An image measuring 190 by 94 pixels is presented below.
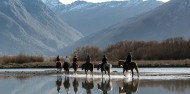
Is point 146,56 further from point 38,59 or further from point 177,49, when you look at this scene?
point 38,59

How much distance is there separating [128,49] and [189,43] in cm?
1279

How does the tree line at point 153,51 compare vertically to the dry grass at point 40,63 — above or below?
above

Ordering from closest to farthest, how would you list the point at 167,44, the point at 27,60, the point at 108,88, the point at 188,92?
the point at 188,92 → the point at 108,88 → the point at 27,60 → the point at 167,44

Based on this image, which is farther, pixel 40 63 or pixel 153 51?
pixel 153 51

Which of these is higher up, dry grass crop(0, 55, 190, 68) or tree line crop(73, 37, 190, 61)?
tree line crop(73, 37, 190, 61)

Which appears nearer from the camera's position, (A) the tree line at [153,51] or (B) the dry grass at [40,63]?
(B) the dry grass at [40,63]

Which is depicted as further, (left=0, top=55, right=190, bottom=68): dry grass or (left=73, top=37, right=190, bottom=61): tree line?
(left=73, top=37, right=190, bottom=61): tree line

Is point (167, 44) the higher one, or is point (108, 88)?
point (167, 44)

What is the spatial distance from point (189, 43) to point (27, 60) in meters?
31.7

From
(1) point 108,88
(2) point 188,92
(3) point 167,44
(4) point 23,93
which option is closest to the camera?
(2) point 188,92

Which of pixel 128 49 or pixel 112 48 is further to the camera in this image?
pixel 112 48

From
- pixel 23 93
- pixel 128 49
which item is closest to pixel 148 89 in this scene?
pixel 23 93

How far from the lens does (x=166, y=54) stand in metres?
102

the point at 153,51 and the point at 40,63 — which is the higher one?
the point at 153,51
